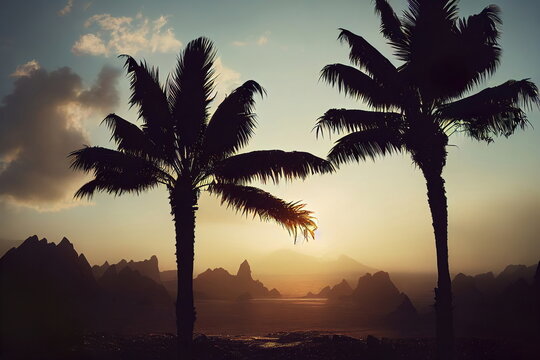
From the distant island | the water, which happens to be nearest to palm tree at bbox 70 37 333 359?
the distant island

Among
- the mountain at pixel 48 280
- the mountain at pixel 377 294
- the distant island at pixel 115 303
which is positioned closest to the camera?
the distant island at pixel 115 303

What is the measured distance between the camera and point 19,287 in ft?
222

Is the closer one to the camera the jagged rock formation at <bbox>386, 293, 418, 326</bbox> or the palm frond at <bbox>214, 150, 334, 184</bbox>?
the palm frond at <bbox>214, 150, 334, 184</bbox>

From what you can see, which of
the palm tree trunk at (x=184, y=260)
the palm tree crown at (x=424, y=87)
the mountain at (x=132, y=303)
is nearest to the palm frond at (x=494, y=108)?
the palm tree crown at (x=424, y=87)

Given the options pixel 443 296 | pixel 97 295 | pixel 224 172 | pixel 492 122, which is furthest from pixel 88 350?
pixel 97 295

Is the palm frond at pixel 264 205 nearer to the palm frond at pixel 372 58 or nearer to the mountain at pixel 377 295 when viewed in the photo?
the palm frond at pixel 372 58

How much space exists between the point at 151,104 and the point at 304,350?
10.4 meters

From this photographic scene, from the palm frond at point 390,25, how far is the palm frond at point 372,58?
37.1 inches

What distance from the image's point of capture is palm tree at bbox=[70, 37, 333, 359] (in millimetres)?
11188

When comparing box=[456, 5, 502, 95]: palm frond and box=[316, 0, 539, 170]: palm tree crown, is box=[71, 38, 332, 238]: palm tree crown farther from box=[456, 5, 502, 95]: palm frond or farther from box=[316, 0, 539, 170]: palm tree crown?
box=[456, 5, 502, 95]: palm frond

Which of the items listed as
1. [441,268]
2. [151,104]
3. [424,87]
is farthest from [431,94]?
[151,104]

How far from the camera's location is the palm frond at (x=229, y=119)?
1162cm

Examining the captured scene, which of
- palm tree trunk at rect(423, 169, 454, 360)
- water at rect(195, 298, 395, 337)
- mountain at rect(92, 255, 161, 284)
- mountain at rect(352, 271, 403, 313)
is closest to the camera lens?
palm tree trunk at rect(423, 169, 454, 360)

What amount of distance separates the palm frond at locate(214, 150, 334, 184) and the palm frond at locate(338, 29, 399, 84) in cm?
397
